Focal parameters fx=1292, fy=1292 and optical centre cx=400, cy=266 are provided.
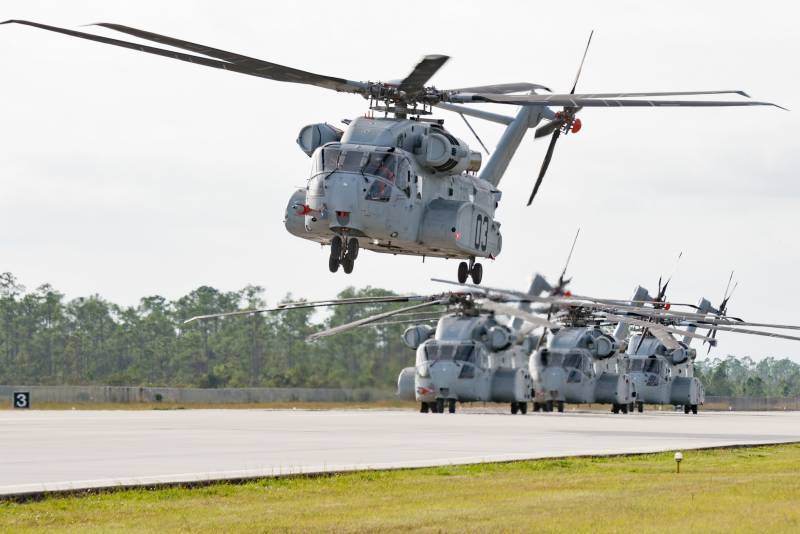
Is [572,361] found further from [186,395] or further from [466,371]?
[186,395]

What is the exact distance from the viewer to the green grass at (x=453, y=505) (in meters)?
14.2

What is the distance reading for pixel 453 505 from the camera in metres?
16.2

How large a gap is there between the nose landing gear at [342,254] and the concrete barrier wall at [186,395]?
3761 cm

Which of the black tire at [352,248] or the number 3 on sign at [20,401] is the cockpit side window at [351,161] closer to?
the black tire at [352,248]

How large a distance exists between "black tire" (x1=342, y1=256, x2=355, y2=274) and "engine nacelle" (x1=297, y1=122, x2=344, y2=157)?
13.4 ft

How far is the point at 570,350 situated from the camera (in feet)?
237

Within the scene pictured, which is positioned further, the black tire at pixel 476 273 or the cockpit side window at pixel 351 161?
the black tire at pixel 476 273

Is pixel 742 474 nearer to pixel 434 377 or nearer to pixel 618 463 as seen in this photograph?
pixel 618 463

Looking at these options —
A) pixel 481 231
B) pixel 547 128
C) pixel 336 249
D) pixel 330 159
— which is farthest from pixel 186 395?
pixel 336 249

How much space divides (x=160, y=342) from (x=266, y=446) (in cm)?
10703


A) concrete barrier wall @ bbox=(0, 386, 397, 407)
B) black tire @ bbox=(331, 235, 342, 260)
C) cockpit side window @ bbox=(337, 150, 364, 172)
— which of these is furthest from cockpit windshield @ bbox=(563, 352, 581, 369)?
black tire @ bbox=(331, 235, 342, 260)

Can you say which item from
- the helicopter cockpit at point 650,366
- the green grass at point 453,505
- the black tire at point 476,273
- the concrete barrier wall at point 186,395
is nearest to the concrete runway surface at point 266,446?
the green grass at point 453,505

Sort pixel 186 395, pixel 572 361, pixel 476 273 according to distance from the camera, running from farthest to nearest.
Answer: pixel 186 395, pixel 572 361, pixel 476 273

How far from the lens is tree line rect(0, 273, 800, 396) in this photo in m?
102
